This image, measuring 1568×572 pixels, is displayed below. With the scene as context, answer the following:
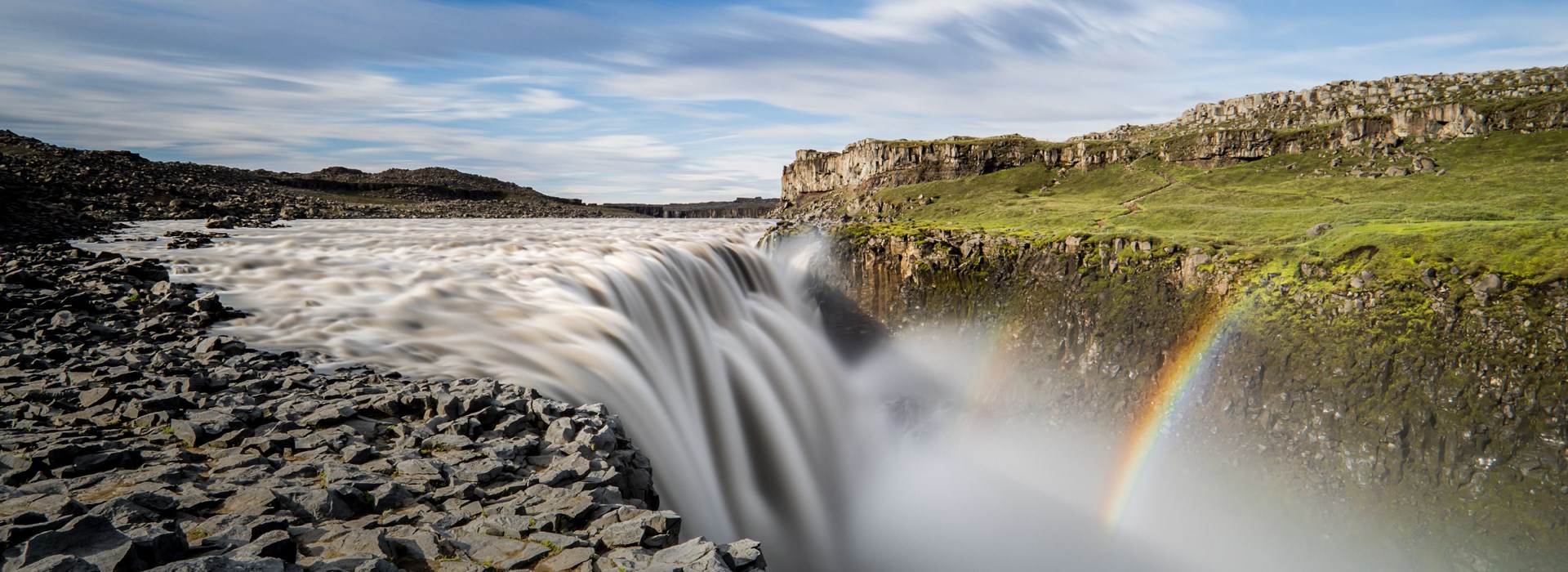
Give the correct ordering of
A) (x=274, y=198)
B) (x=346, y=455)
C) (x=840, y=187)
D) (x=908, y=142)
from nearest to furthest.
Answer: (x=346, y=455) → (x=274, y=198) → (x=908, y=142) → (x=840, y=187)

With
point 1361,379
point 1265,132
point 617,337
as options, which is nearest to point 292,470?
point 617,337

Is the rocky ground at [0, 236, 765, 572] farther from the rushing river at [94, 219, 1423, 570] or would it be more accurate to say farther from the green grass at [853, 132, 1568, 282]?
the green grass at [853, 132, 1568, 282]

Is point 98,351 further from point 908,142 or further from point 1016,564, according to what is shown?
point 908,142

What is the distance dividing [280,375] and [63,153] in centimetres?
6764

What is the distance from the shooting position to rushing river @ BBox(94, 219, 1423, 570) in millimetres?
15102

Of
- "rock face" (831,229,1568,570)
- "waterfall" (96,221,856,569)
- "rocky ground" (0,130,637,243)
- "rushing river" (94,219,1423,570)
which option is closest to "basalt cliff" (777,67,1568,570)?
"rock face" (831,229,1568,570)

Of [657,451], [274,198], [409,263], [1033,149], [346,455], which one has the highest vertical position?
[1033,149]

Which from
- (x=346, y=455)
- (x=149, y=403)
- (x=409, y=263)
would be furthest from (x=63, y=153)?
(x=346, y=455)

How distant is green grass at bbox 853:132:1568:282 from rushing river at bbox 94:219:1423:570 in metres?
9.98

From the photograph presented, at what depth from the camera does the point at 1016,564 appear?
2320 centimetres

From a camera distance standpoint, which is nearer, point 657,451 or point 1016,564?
point 657,451

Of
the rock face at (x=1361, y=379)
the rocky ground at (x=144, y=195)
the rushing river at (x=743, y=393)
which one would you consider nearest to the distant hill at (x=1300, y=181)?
the rock face at (x=1361, y=379)

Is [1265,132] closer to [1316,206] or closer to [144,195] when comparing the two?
[1316,206]

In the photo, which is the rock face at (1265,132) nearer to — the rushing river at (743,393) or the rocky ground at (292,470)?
the rushing river at (743,393)
